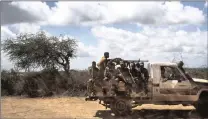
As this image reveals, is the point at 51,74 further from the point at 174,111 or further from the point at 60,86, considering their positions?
the point at 174,111

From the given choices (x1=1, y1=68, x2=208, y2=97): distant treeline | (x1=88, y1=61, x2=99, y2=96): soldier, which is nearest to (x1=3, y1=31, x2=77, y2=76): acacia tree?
(x1=1, y1=68, x2=208, y2=97): distant treeline

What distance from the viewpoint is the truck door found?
12.8 m

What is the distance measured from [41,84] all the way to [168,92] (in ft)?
31.3

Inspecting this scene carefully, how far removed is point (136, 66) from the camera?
43.5 ft

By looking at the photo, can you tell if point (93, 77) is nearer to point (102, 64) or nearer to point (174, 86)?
point (102, 64)

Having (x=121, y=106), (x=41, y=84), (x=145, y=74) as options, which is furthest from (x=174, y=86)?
(x=41, y=84)

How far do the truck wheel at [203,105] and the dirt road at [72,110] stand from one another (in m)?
0.28

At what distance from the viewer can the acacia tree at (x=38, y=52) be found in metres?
22.4

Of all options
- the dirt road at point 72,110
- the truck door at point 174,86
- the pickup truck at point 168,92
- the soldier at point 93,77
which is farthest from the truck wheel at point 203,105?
the soldier at point 93,77

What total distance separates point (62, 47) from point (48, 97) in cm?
453

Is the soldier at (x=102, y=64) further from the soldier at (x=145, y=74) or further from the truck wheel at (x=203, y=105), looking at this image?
the truck wheel at (x=203, y=105)

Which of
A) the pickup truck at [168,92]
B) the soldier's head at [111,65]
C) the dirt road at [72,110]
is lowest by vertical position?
the dirt road at [72,110]

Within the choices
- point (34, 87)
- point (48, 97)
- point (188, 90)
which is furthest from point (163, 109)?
point (34, 87)

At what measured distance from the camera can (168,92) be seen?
42.1 feet
